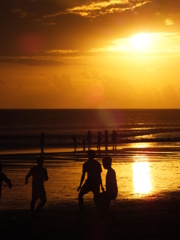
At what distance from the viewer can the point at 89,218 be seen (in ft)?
43.5

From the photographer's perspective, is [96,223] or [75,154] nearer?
[96,223]

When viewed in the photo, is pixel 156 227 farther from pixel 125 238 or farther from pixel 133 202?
pixel 133 202

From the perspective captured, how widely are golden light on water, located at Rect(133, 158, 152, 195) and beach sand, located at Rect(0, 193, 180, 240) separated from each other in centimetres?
317

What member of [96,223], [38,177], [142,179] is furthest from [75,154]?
[96,223]

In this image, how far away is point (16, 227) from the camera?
479 inches

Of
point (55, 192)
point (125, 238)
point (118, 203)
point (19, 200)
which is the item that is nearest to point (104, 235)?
point (125, 238)

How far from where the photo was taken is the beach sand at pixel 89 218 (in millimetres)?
11344

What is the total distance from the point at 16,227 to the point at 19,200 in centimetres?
455

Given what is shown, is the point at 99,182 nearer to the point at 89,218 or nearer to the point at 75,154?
the point at 89,218

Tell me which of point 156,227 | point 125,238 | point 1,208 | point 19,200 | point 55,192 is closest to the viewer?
point 125,238

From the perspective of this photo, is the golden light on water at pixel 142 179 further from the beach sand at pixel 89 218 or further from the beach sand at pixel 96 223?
the beach sand at pixel 96 223

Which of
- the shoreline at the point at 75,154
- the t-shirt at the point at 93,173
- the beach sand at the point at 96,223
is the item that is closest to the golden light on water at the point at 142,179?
the beach sand at the point at 96,223

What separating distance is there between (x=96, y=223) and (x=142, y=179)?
10081 millimetres

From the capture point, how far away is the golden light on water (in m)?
18.9
